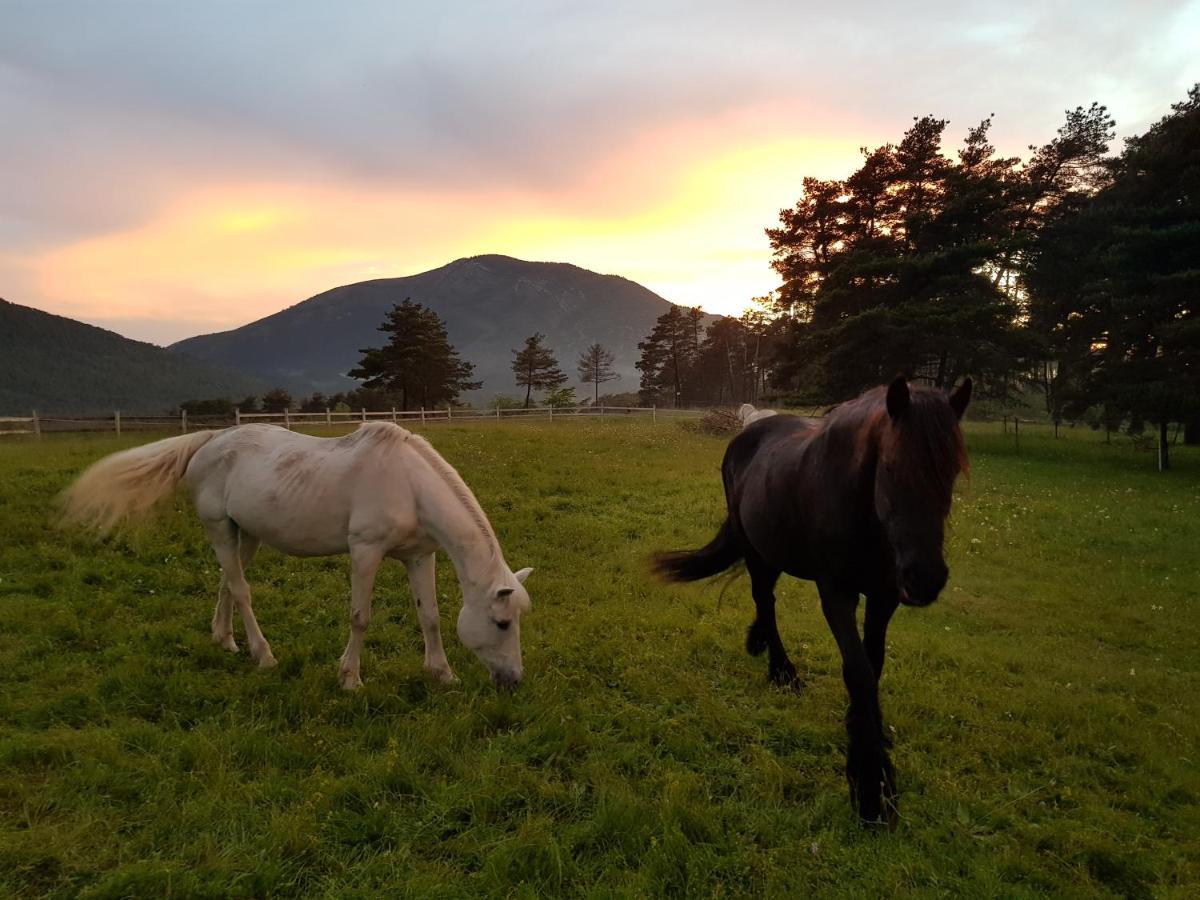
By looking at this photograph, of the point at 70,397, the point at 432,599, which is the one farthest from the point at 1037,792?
the point at 70,397

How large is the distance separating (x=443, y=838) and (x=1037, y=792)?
3923 mm

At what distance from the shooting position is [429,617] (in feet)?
16.6

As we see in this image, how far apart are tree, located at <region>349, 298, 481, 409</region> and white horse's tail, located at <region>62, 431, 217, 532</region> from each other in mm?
42383

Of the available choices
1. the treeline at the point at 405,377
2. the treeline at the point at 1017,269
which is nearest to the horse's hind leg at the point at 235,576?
the treeline at the point at 1017,269

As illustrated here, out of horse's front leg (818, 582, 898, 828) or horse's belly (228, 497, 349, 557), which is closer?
horse's front leg (818, 582, 898, 828)

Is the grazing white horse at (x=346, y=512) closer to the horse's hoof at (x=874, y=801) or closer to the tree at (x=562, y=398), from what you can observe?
the horse's hoof at (x=874, y=801)

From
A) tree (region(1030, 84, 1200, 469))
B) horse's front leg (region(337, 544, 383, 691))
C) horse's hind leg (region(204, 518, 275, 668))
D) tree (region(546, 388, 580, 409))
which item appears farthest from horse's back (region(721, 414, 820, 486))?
tree (region(546, 388, 580, 409))

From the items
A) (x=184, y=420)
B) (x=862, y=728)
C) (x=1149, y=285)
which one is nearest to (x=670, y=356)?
(x=1149, y=285)

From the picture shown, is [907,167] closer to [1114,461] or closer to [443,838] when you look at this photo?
[1114,461]

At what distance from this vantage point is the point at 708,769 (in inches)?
158

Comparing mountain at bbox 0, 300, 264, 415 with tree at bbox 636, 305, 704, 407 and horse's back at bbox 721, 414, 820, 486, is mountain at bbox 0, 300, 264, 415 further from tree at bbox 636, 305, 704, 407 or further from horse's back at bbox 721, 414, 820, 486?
horse's back at bbox 721, 414, 820, 486

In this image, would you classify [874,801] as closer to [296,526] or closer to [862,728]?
[862,728]

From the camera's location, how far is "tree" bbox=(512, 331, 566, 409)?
215 ft

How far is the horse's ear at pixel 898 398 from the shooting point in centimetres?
283
